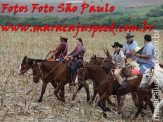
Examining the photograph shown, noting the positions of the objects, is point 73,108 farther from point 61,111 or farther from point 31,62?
point 31,62

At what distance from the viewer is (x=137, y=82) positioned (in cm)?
1072

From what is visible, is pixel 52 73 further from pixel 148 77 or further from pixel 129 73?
pixel 148 77

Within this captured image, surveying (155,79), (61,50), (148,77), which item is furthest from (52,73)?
(155,79)

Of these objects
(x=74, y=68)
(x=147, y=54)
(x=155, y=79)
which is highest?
(x=147, y=54)

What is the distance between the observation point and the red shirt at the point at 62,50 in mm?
13047

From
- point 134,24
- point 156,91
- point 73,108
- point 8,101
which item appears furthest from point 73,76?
point 134,24

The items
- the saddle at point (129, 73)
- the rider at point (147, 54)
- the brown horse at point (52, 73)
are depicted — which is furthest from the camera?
the brown horse at point (52, 73)

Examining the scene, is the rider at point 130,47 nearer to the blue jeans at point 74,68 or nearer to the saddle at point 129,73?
the saddle at point 129,73

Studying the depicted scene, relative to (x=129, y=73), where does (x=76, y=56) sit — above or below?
above

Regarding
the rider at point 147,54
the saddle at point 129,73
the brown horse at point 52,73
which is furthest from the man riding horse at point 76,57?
the rider at point 147,54

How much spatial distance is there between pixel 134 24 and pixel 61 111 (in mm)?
49308

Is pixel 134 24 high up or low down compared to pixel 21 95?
up

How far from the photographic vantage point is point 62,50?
43.1ft

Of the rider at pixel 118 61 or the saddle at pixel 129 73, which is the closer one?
the rider at pixel 118 61
